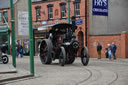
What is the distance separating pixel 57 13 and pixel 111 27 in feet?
22.0

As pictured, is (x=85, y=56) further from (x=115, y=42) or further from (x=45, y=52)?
(x=115, y=42)

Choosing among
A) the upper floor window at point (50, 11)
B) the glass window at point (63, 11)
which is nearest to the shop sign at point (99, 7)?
the glass window at point (63, 11)

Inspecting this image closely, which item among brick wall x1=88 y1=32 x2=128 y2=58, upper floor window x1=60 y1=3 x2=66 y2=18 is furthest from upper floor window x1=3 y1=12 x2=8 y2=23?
brick wall x1=88 y1=32 x2=128 y2=58

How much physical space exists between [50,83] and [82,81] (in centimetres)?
117

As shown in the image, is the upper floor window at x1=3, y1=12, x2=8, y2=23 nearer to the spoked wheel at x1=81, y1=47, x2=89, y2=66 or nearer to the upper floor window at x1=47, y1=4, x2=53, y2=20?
the upper floor window at x1=47, y1=4, x2=53, y2=20

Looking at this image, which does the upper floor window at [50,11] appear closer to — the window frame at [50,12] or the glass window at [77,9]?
the window frame at [50,12]

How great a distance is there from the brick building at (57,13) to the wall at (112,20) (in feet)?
3.75

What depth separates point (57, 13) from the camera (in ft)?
103

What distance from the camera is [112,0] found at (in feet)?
97.3

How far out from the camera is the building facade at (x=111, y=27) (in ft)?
81.2

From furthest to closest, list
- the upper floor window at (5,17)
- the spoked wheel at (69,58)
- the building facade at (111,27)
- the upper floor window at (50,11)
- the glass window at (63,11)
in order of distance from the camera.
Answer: the upper floor window at (5,17)
the upper floor window at (50,11)
the glass window at (63,11)
the building facade at (111,27)
the spoked wheel at (69,58)

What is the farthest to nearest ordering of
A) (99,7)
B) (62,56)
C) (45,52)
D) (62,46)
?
(99,7), (45,52), (62,46), (62,56)

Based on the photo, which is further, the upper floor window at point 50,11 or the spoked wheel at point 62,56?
the upper floor window at point 50,11

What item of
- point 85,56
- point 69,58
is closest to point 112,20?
point 69,58
